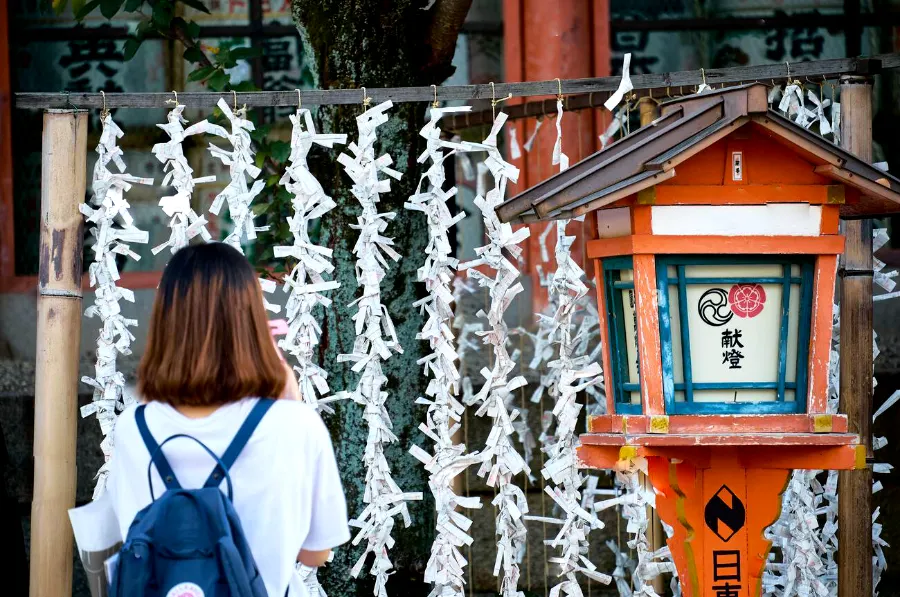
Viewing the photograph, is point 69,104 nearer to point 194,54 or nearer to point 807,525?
point 194,54

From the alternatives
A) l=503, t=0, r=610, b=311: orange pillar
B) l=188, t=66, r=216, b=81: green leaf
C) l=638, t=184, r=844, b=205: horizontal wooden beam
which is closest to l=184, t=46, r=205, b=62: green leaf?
l=188, t=66, r=216, b=81: green leaf

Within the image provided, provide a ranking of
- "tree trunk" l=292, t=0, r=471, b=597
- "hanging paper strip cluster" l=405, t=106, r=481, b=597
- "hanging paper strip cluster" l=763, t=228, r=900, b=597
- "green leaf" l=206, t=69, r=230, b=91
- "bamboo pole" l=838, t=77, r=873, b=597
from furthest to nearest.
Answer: "green leaf" l=206, t=69, r=230, b=91 < "tree trunk" l=292, t=0, r=471, b=597 < "hanging paper strip cluster" l=763, t=228, r=900, b=597 < "bamboo pole" l=838, t=77, r=873, b=597 < "hanging paper strip cluster" l=405, t=106, r=481, b=597

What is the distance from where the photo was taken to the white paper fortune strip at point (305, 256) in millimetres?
3605

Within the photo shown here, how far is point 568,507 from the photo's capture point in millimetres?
3775

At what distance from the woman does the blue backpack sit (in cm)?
8

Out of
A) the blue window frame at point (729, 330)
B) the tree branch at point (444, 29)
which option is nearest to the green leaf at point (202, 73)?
the tree branch at point (444, 29)

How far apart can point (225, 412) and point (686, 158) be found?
1379 millimetres

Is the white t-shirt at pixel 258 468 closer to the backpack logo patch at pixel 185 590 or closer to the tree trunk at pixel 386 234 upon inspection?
the backpack logo patch at pixel 185 590

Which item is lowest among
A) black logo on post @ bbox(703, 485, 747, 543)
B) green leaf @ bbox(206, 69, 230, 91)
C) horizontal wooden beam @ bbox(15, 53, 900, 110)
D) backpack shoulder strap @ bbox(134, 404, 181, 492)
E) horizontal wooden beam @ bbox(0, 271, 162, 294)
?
black logo on post @ bbox(703, 485, 747, 543)

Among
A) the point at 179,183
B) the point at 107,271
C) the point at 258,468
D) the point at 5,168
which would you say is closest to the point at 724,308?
the point at 258,468

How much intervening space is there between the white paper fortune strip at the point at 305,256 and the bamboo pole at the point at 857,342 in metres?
1.60

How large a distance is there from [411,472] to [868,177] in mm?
1885

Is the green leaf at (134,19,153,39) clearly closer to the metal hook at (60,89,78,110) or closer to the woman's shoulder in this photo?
the metal hook at (60,89,78,110)

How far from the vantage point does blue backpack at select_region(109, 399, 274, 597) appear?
6.88 feet
